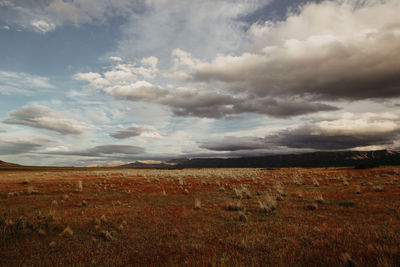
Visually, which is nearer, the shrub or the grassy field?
the grassy field

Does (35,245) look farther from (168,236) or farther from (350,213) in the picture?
(350,213)

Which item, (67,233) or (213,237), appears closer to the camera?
(213,237)

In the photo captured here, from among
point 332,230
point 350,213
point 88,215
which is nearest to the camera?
point 332,230

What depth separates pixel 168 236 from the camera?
313 inches

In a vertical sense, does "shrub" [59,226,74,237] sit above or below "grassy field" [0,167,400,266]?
above

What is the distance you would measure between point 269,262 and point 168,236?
13.2 feet

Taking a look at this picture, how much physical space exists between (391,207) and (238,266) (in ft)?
34.1

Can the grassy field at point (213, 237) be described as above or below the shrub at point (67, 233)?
below

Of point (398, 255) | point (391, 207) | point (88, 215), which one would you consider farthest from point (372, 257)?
point (88, 215)

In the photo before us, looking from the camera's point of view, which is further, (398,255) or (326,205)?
(326,205)

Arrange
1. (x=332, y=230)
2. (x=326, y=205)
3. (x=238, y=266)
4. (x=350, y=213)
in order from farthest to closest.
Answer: (x=326, y=205) < (x=350, y=213) < (x=332, y=230) < (x=238, y=266)

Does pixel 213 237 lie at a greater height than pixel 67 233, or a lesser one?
lesser

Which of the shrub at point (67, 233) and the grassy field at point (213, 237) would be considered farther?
the shrub at point (67, 233)

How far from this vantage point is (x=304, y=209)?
11.5 meters
